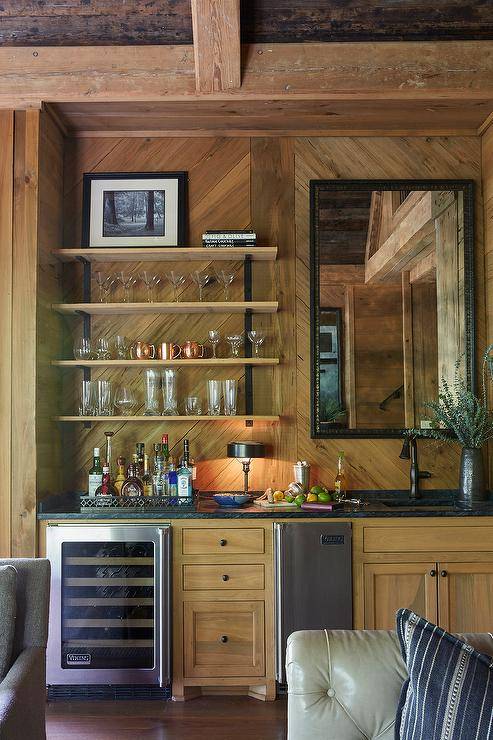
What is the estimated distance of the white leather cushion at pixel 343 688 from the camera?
1.71 m

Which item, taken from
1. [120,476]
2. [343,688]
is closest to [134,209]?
[120,476]

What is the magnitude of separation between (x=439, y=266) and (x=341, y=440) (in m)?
1.16

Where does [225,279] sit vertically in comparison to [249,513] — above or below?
above

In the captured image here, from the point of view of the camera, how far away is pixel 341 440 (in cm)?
407

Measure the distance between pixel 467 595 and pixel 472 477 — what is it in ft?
2.04

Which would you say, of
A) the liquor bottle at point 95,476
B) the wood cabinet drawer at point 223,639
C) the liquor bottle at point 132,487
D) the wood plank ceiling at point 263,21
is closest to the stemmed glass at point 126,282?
the liquor bottle at point 95,476

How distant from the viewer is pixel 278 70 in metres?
3.64

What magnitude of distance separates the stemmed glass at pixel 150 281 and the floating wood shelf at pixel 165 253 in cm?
9

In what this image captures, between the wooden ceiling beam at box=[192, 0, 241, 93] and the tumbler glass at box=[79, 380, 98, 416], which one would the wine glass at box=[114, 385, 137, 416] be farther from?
the wooden ceiling beam at box=[192, 0, 241, 93]

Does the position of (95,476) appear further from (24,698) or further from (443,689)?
(443,689)

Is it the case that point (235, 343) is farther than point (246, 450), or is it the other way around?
A: point (235, 343)

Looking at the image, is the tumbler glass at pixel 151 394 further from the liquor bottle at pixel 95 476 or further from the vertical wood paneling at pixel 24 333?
the vertical wood paneling at pixel 24 333

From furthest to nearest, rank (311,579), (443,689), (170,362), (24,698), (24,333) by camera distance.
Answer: (170,362)
(24,333)
(311,579)
(24,698)
(443,689)

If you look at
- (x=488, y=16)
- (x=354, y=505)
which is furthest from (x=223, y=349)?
(x=488, y=16)
